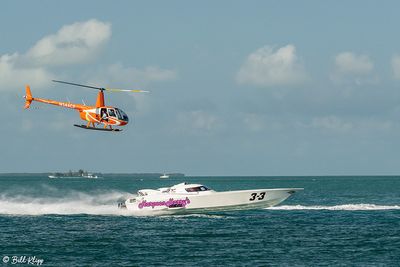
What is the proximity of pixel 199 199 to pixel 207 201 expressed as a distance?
72cm

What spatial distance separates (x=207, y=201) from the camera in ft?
194

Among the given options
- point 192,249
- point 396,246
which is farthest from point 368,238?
point 192,249

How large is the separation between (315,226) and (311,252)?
12848mm

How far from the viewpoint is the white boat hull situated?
194 feet

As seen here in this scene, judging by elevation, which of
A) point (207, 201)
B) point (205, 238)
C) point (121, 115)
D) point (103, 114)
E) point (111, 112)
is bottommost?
point (205, 238)

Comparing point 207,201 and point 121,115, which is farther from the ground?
point 121,115

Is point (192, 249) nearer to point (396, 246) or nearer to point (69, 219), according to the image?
point (396, 246)

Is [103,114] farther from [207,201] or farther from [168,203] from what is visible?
[207,201]

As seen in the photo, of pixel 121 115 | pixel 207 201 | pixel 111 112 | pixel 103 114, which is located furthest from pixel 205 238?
pixel 103 114

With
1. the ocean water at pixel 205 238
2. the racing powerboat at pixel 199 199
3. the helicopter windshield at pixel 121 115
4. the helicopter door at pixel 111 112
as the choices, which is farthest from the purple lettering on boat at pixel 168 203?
the helicopter door at pixel 111 112

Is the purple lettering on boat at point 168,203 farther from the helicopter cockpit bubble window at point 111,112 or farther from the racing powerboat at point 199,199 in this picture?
the helicopter cockpit bubble window at point 111,112

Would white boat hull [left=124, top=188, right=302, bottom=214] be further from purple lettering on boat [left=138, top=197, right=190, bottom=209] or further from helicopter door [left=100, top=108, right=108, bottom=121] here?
helicopter door [left=100, top=108, right=108, bottom=121]

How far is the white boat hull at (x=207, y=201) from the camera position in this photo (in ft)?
194

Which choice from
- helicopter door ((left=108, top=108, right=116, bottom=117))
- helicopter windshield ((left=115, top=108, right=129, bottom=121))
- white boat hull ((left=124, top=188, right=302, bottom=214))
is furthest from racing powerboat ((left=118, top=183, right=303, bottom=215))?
helicopter door ((left=108, top=108, right=116, bottom=117))
